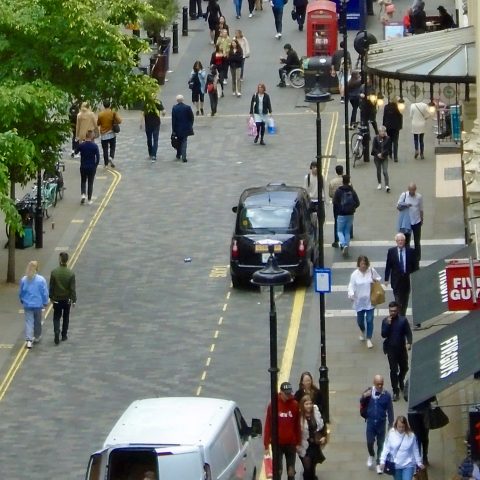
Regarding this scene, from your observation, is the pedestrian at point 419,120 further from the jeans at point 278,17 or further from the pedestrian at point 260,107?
the jeans at point 278,17

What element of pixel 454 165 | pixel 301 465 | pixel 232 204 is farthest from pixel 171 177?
pixel 301 465

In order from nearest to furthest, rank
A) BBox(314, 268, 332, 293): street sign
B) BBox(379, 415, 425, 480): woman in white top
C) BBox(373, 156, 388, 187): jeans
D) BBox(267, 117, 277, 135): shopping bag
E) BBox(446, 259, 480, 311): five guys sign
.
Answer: BBox(379, 415, 425, 480): woman in white top < BBox(446, 259, 480, 311): five guys sign < BBox(314, 268, 332, 293): street sign < BBox(373, 156, 388, 187): jeans < BBox(267, 117, 277, 135): shopping bag

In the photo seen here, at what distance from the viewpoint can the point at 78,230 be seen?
1443 inches

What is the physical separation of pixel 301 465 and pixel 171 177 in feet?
56.2

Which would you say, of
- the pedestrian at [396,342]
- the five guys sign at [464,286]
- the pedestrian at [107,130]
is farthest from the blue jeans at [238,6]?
the five guys sign at [464,286]

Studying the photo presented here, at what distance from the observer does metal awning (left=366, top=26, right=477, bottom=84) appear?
29.5 metres

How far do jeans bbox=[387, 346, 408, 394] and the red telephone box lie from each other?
80.5 ft

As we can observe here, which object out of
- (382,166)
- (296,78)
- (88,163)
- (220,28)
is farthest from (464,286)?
(220,28)

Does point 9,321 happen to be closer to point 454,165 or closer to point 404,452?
point 404,452

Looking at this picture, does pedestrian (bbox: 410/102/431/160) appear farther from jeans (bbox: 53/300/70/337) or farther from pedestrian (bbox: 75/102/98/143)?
jeans (bbox: 53/300/70/337)

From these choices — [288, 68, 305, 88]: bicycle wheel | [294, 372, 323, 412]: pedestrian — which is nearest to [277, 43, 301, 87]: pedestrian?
[288, 68, 305, 88]: bicycle wheel

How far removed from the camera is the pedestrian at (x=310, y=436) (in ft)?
76.5

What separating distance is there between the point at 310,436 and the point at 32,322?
753cm

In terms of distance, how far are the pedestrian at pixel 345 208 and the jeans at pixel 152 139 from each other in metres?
8.54
